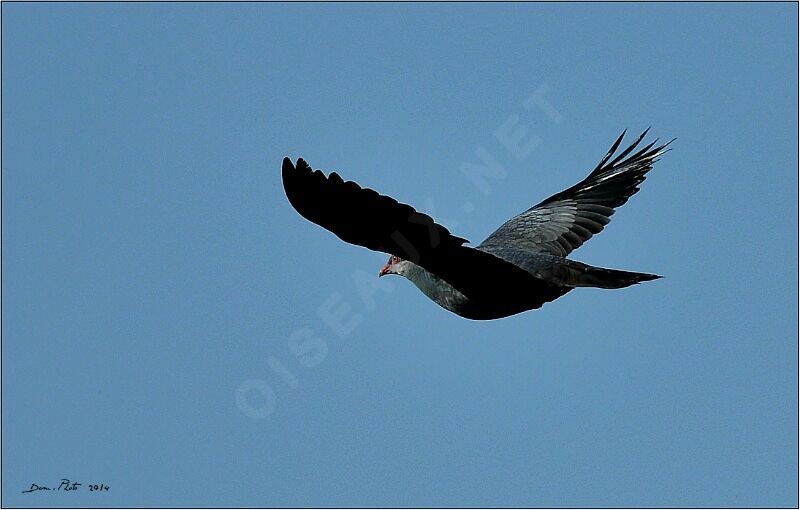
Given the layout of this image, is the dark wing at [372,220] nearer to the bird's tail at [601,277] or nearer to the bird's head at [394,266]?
the bird's tail at [601,277]

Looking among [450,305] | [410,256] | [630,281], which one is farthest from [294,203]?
[630,281]

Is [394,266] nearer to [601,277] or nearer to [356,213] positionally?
[601,277]

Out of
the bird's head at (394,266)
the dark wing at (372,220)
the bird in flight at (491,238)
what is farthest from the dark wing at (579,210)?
the dark wing at (372,220)

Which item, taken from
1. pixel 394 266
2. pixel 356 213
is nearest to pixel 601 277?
pixel 394 266

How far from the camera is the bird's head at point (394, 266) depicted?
34.0 ft

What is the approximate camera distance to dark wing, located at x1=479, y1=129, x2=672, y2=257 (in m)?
11.3

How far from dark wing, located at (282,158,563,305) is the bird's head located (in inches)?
61.2

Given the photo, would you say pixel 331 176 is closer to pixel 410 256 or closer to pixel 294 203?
pixel 294 203

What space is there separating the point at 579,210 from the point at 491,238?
1.18 metres

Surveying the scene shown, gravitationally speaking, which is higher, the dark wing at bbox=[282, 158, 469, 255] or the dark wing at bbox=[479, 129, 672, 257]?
the dark wing at bbox=[479, 129, 672, 257]

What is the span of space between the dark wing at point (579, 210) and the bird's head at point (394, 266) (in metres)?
1.07

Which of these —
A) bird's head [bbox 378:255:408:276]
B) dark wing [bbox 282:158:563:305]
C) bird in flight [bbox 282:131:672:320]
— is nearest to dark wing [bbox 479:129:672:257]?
bird in flight [bbox 282:131:672:320]

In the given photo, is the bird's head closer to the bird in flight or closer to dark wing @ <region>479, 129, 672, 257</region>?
the bird in flight

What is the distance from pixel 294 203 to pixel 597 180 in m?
5.73
